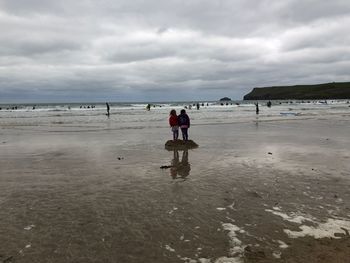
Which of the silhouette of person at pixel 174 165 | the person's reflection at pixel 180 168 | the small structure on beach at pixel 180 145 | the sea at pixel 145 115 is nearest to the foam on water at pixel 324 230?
the person's reflection at pixel 180 168

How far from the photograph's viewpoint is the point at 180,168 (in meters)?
13.3

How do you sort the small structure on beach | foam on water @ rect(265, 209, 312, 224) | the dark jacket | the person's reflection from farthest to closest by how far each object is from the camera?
the dark jacket, the small structure on beach, the person's reflection, foam on water @ rect(265, 209, 312, 224)

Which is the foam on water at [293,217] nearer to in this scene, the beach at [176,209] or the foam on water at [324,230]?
the beach at [176,209]

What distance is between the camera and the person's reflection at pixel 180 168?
1203cm

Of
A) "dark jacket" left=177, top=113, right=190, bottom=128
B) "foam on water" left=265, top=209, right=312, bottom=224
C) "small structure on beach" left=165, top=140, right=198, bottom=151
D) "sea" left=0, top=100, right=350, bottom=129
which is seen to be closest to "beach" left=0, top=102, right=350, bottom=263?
"foam on water" left=265, top=209, right=312, bottom=224

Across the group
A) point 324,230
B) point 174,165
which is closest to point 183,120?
point 174,165

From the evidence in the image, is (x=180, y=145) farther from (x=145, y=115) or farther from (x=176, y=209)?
(x=145, y=115)

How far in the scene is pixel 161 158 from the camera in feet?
51.5

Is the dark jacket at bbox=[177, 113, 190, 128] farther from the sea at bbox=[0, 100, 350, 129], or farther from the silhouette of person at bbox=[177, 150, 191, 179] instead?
the sea at bbox=[0, 100, 350, 129]

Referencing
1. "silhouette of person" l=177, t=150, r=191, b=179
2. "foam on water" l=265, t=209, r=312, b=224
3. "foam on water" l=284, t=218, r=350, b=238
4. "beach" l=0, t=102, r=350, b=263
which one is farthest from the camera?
"silhouette of person" l=177, t=150, r=191, b=179

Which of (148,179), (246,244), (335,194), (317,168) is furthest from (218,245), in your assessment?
(317,168)

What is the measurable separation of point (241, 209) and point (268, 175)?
3700 mm

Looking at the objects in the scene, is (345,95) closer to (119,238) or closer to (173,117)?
(173,117)

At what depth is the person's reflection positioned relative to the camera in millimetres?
12027
